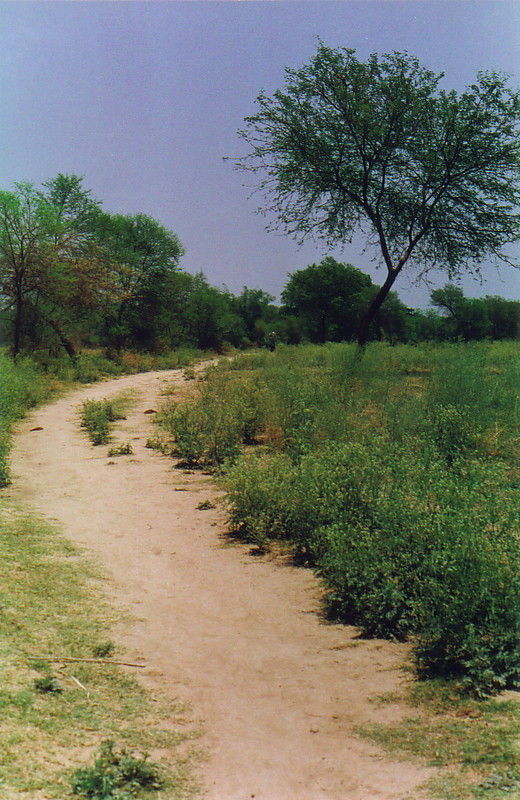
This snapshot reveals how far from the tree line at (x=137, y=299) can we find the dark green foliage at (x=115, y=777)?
2026 centimetres

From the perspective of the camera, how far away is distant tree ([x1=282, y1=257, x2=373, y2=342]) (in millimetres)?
49250

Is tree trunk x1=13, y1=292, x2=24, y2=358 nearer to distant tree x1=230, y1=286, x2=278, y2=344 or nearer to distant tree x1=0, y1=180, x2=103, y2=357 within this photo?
distant tree x1=0, y1=180, x2=103, y2=357

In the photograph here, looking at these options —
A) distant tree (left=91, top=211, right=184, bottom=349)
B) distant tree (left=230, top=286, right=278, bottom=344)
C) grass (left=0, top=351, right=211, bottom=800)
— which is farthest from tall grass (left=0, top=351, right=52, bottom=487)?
distant tree (left=230, top=286, right=278, bottom=344)

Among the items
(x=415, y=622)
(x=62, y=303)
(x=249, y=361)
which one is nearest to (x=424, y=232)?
(x=249, y=361)

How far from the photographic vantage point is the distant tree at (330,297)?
49250 mm

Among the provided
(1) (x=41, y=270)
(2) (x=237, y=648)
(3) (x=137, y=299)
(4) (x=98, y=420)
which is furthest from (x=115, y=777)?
(3) (x=137, y=299)

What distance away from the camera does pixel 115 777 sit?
2820 mm

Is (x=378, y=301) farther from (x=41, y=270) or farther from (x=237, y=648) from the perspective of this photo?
(x=237, y=648)

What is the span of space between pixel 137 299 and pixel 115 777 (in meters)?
37.8

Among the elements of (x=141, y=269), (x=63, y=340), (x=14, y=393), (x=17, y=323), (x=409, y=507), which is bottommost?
(x=409, y=507)

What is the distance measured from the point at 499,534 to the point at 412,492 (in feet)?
3.71

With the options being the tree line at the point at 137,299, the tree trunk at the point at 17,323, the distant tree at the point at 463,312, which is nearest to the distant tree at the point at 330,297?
the tree line at the point at 137,299

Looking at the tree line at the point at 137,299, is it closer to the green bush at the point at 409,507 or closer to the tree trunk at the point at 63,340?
the tree trunk at the point at 63,340

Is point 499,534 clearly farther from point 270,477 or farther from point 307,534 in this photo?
point 270,477
